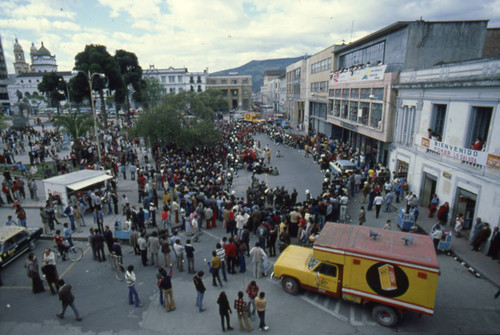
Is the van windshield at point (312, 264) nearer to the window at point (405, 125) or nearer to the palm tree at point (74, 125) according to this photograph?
the window at point (405, 125)

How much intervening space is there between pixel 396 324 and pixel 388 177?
47.6 ft

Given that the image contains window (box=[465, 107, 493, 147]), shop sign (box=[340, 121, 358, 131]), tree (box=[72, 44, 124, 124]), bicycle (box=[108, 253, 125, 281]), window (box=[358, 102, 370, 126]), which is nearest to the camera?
bicycle (box=[108, 253, 125, 281])

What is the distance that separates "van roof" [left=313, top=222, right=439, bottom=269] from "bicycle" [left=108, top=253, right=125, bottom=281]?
6978mm

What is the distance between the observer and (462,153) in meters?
13.4

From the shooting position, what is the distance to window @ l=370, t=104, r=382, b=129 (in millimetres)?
23734

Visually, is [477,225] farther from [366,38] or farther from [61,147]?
[61,147]

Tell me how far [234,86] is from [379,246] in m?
98.7

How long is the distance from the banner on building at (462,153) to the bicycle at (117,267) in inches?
589

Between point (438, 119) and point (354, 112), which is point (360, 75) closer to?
point (354, 112)

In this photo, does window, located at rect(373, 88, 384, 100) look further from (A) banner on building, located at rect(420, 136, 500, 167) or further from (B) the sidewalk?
(B) the sidewalk

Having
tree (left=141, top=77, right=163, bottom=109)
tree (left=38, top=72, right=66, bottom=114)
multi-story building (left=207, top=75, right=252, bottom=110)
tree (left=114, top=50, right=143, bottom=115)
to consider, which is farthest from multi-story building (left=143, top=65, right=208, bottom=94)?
tree (left=38, top=72, right=66, bottom=114)

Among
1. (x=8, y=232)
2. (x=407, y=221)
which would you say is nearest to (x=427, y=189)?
(x=407, y=221)

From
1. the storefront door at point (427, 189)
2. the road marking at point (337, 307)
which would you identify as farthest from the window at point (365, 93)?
the road marking at point (337, 307)

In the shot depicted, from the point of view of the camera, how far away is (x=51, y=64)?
115562 millimetres
